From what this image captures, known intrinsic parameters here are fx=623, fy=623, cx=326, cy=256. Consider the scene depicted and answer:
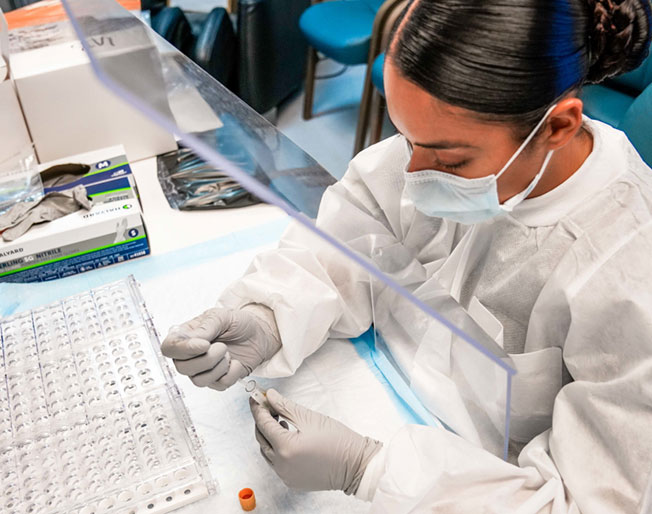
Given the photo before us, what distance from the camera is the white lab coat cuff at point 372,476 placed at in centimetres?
86

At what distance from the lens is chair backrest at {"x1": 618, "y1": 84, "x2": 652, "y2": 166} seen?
1.44 metres

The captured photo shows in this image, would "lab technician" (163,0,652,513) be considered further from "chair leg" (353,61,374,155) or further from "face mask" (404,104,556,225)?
"chair leg" (353,61,374,155)

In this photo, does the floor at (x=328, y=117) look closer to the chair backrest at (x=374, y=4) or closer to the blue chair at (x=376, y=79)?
the blue chair at (x=376, y=79)

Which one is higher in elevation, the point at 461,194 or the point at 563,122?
the point at 563,122

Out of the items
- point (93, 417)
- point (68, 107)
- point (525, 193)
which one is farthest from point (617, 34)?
point (68, 107)

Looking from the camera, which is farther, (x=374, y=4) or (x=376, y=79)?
(x=374, y=4)

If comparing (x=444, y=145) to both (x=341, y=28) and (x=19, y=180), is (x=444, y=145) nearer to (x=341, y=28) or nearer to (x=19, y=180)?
(x=19, y=180)

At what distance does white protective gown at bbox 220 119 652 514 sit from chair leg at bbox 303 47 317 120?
2.38 metres

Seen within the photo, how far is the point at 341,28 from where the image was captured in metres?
2.87

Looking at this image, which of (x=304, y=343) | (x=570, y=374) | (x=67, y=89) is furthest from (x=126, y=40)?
(x=570, y=374)

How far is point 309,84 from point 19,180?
2.09 m

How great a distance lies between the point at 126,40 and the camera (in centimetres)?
94

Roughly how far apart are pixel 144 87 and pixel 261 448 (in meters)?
0.54

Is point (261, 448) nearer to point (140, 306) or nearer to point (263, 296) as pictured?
point (263, 296)
